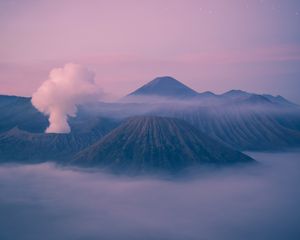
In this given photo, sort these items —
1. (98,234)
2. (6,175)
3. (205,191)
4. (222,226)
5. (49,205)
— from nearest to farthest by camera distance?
1. (98,234)
2. (222,226)
3. (49,205)
4. (205,191)
5. (6,175)

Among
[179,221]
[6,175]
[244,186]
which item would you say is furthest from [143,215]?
[6,175]

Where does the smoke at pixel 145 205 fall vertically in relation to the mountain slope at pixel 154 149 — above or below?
below

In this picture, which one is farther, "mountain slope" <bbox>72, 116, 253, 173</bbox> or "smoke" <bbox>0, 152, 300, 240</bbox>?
"mountain slope" <bbox>72, 116, 253, 173</bbox>

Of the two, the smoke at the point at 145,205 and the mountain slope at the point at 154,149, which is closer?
the smoke at the point at 145,205

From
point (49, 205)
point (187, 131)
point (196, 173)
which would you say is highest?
point (187, 131)

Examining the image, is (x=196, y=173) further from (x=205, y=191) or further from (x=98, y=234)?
(x=98, y=234)
